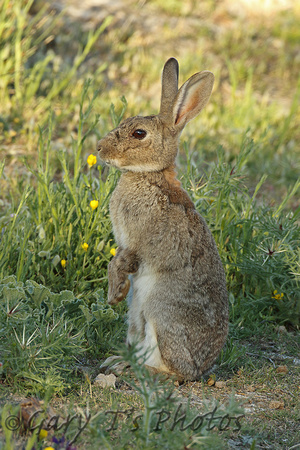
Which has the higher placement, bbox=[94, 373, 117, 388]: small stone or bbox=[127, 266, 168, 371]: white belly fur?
bbox=[127, 266, 168, 371]: white belly fur

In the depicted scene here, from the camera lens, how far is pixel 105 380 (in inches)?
142

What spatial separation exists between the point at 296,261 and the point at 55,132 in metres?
3.56

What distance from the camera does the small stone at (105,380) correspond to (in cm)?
360

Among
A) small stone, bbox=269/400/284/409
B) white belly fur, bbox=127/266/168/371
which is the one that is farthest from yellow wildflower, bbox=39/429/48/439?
small stone, bbox=269/400/284/409

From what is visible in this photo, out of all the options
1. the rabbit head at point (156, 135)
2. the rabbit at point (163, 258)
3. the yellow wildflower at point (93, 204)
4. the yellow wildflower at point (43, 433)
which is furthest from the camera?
the yellow wildflower at point (93, 204)

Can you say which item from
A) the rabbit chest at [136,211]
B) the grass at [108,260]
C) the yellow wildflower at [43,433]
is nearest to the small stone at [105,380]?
the grass at [108,260]

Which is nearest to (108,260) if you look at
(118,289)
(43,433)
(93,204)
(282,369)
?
(93,204)

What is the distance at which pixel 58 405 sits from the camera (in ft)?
10.7

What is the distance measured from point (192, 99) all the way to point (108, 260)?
1388 mm

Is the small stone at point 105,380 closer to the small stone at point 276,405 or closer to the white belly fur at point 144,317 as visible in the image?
the white belly fur at point 144,317

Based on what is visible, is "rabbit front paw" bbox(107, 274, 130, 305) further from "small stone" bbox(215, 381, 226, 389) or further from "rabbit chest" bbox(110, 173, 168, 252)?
"small stone" bbox(215, 381, 226, 389)

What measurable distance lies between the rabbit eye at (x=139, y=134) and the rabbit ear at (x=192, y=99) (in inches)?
9.1

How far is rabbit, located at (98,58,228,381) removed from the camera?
146 inches

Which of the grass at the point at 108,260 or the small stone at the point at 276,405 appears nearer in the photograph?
the grass at the point at 108,260
